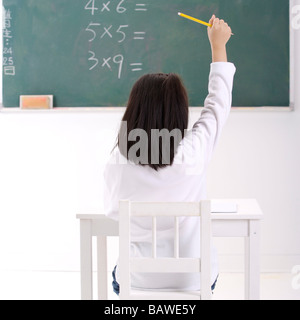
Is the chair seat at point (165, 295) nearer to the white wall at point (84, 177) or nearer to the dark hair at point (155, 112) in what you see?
the dark hair at point (155, 112)

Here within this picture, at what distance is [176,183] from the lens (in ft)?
5.92

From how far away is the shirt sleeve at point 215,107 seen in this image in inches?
72.7

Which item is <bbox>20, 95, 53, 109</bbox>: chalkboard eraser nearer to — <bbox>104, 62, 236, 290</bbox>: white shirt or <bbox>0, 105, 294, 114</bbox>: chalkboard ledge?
<bbox>0, 105, 294, 114</bbox>: chalkboard ledge

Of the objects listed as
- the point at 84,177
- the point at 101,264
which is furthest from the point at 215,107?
the point at 84,177

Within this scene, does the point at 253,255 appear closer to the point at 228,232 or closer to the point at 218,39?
the point at 228,232

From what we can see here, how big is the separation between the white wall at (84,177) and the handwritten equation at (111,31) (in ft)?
1.09

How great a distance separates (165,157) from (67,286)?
5.90 feet

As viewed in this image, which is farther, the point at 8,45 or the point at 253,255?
the point at 8,45

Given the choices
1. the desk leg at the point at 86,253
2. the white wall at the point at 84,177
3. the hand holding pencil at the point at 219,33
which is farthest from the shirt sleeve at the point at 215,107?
the white wall at the point at 84,177

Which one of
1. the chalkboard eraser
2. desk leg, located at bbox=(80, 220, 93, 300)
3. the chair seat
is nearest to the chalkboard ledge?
the chalkboard eraser

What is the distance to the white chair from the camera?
1.64 m

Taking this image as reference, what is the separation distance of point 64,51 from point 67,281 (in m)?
1.50

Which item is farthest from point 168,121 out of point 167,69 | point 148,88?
point 167,69
